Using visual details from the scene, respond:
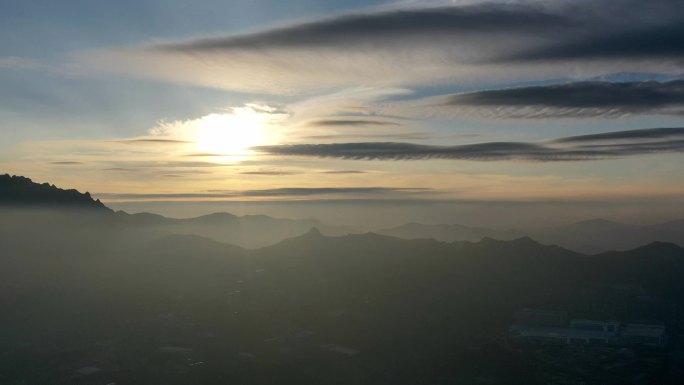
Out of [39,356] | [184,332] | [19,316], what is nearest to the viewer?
[39,356]

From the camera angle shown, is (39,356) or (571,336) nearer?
(39,356)

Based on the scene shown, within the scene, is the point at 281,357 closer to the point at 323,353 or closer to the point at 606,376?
the point at 323,353

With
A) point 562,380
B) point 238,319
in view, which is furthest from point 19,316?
point 562,380

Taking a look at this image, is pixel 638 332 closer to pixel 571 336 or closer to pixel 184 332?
pixel 571 336

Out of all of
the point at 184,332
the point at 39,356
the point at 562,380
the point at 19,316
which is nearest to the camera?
the point at 562,380

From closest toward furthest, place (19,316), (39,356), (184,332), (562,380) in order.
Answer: (562,380) < (39,356) < (184,332) < (19,316)

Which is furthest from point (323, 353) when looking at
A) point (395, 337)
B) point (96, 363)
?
point (96, 363)

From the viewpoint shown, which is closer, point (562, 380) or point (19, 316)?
point (562, 380)

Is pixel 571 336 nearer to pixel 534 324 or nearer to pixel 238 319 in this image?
pixel 534 324
